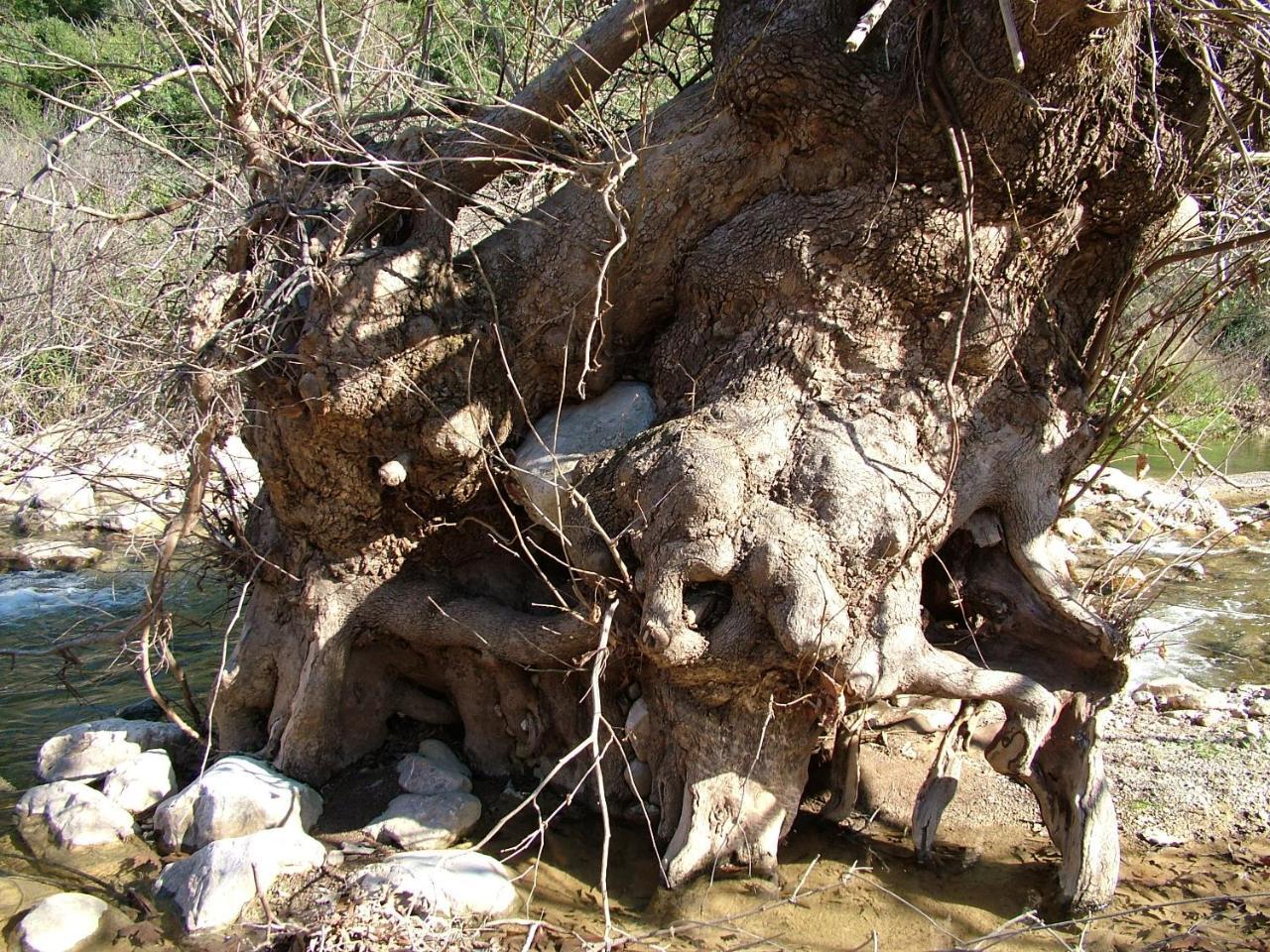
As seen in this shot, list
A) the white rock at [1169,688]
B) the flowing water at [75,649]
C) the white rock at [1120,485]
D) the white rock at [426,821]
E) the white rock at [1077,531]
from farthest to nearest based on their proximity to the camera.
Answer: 1. the white rock at [1120,485]
2. the white rock at [1077,531]
3. the white rock at [1169,688]
4. the flowing water at [75,649]
5. the white rock at [426,821]

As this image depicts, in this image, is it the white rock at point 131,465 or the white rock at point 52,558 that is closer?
the white rock at point 131,465

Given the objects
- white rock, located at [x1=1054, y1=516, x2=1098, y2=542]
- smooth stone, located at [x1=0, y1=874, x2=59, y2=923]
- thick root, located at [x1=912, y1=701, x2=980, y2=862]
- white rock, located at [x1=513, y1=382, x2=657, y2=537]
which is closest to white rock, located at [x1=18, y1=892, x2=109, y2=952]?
smooth stone, located at [x1=0, y1=874, x2=59, y2=923]

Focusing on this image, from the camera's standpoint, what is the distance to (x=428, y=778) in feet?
15.4

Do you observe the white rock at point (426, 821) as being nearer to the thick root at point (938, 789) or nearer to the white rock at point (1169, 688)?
the thick root at point (938, 789)

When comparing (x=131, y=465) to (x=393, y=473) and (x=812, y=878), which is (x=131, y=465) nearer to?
(x=393, y=473)

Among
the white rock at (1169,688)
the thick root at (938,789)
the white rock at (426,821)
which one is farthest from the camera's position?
the white rock at (1169,688)

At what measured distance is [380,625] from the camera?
481cm

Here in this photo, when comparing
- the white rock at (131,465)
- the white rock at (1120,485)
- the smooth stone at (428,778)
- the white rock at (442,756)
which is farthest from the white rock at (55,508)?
the white rock at (1120,485)

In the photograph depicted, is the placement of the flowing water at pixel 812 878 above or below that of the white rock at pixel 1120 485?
below

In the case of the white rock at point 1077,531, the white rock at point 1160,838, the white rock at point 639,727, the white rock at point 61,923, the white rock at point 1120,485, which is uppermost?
the white rock at point 1120,485

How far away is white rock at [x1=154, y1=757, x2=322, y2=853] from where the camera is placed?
14.0 feet

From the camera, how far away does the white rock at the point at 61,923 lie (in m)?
3.68

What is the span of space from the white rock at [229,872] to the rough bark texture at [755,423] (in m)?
0.62

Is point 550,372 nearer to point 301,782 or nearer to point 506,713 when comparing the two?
point 506,713
